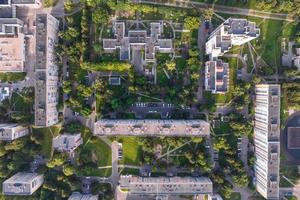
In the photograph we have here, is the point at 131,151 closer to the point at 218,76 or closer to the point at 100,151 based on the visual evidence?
the point at 100,151

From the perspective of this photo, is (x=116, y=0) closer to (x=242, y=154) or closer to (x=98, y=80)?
(x=98, y=80)

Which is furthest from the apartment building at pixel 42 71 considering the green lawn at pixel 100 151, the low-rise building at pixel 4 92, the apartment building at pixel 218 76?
the apartment building at pixel 218 76

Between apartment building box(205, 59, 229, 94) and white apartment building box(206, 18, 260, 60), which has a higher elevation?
white apartment building box(206, 18, 260, 60)

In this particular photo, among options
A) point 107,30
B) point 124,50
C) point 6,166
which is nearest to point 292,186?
point 124,50

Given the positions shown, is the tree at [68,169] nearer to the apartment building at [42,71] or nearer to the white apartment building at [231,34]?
the apartment building at [42,71]

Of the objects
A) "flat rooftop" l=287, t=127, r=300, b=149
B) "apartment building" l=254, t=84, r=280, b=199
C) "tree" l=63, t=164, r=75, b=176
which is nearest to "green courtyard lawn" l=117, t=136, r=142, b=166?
"tree" l=63, t=164, r=75, b=176

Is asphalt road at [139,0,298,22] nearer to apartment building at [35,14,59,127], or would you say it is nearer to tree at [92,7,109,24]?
tree at [92,7,109,24]
